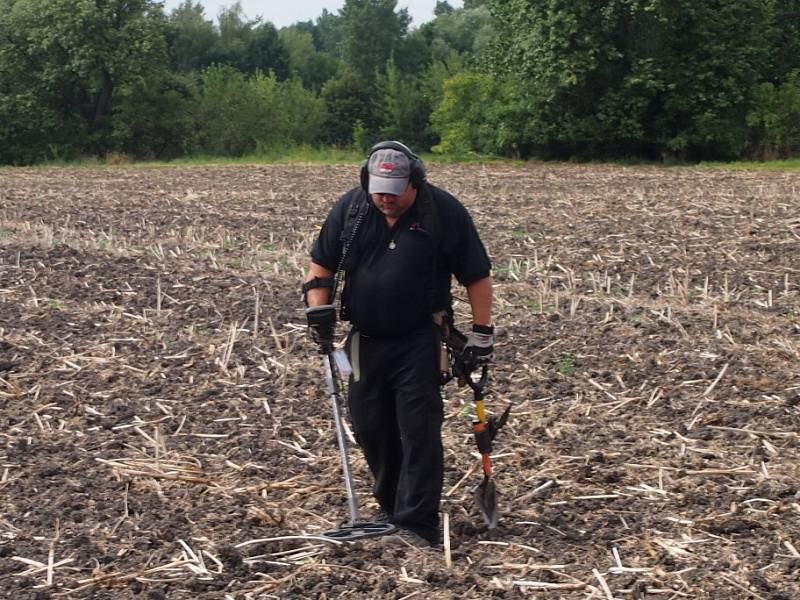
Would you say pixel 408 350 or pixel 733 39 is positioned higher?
pixel 733 39

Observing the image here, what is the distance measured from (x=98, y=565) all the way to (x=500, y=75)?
35299 millimetres

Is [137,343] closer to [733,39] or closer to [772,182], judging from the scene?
[772,182]

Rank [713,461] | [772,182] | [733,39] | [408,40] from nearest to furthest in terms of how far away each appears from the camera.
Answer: [713,461] < [772,182] < [733,39] < [408,40]

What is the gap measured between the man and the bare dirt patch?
0.42 metres

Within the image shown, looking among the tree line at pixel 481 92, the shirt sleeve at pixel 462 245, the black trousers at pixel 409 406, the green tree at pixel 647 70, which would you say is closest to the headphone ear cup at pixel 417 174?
the shirt sleeve at pixel 462 245

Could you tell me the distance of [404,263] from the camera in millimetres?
5727

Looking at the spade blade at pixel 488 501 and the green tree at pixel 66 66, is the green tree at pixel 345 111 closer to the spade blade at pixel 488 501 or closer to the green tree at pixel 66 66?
the green tree at pixel 66 66

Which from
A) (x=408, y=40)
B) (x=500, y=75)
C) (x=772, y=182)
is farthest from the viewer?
(x=408, y=40)

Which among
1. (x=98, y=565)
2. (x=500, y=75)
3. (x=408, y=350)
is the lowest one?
(x=98, y=565)

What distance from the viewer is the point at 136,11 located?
46906 mm

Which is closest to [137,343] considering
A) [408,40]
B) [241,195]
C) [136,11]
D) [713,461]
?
[713,461]

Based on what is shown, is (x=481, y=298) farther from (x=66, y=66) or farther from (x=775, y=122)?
(x=66, y=66)

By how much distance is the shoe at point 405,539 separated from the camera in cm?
582

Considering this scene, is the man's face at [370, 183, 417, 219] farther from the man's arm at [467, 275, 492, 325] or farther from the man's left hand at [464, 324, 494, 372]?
the man's left hand at [464, 324, 494, 372]
